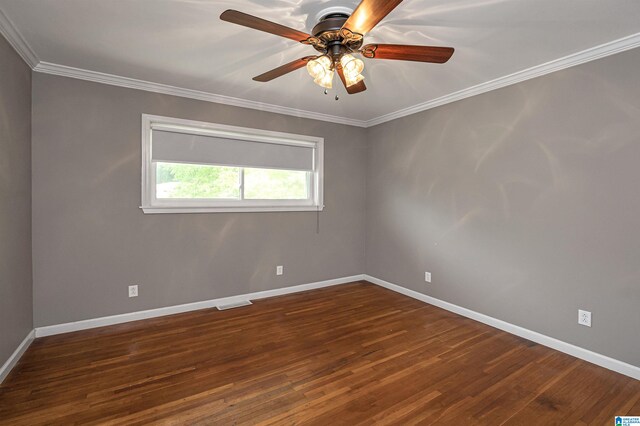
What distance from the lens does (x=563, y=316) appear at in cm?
263

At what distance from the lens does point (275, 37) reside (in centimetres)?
223

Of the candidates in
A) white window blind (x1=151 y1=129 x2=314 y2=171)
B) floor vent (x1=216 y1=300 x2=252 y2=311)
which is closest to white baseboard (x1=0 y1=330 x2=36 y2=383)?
floor vent (x1=216 y1=300 x2=252 y2=311)

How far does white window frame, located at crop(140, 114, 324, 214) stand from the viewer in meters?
3.18

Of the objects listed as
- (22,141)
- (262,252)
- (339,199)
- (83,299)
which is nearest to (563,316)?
(339,199)

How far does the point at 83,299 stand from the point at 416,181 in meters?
3.74

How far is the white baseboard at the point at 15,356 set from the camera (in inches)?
83.7

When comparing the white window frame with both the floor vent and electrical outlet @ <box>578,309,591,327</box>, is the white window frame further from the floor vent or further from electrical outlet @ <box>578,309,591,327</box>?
electrical outlet @ <box>578,309,591,327</box>

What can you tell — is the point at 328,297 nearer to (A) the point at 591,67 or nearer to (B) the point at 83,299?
(B) the point at 83,299

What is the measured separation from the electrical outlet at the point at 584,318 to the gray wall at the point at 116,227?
2932mm

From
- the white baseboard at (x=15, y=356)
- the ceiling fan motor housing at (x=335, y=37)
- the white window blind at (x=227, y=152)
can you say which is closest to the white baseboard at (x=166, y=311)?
the white baseboard at (x=15, y=356)

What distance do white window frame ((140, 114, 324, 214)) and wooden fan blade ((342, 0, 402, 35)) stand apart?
7.60 feet

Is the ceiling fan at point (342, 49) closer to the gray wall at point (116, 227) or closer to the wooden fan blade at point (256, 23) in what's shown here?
the wooden fan blade at point (256, 23)

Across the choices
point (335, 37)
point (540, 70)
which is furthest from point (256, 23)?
point (540, 70)

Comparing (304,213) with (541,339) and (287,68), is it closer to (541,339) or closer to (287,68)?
(287,68)
